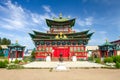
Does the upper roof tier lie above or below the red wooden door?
above

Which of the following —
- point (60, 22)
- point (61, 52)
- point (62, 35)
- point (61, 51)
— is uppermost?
point (60, 22)

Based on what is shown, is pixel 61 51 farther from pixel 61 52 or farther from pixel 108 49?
pixel 108 49

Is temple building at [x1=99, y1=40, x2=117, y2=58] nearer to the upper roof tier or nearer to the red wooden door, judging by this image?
the red wooden door

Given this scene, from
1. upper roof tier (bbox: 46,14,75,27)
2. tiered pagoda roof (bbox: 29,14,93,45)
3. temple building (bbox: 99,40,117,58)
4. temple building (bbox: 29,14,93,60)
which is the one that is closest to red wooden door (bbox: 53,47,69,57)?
temple building (bbox: 29,14,93,60)

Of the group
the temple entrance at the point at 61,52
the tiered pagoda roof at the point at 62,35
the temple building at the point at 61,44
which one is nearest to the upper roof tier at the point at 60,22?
the tiered pagoda roof at the point at 62,35

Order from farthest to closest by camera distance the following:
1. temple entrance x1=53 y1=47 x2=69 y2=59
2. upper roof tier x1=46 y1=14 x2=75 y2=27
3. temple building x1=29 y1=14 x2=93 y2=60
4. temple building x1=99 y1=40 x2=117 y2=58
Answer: upper roof tier x1=46 y1=14 x2=75 y2=27, temple entrance x1=53 y1=47 x2=69 y2=59, temple building x1=29 y1=14 x2=93 y2=60, temple building x1=99 y1=40 x2=117 y2=58

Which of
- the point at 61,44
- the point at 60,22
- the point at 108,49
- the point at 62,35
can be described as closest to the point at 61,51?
the point at 61,44

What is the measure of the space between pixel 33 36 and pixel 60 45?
9.78m

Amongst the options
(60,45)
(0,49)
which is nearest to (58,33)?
(60,45)

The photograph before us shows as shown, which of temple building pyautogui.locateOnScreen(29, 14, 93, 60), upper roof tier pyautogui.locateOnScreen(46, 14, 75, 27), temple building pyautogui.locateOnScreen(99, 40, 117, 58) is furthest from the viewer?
upper roof tier pyautogui.locateOnScreen(46, 14, 75, 27)

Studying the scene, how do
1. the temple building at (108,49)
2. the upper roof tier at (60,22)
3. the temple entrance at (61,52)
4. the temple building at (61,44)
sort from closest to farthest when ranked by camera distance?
the temple building at (108,49) < the temple building at (61,44) < the temple entrance at (61,52) < the upper roof tier at (60,22)

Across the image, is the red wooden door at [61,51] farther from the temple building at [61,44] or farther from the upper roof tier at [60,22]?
the upper roof tier at [60,22]

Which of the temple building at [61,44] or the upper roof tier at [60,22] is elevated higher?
the upper roof tier at [60,22]

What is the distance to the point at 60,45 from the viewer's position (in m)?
41.9
